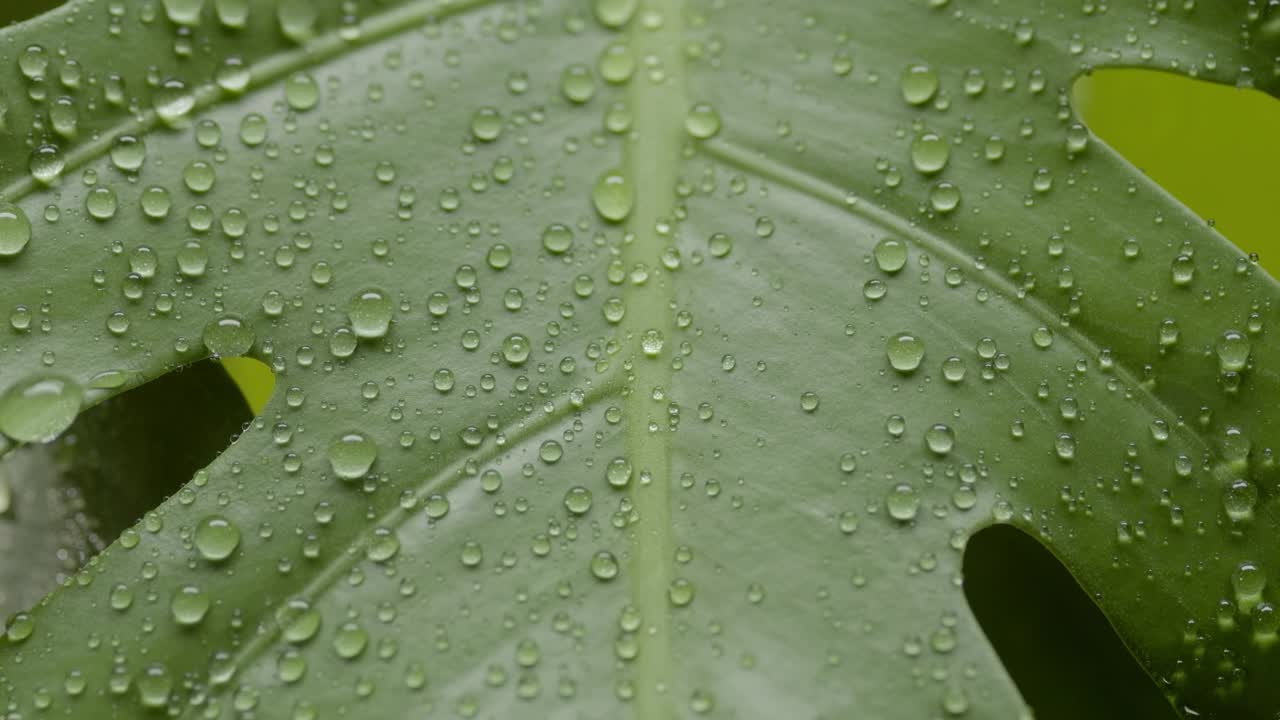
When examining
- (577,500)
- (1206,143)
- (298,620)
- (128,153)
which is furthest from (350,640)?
(1206,143)

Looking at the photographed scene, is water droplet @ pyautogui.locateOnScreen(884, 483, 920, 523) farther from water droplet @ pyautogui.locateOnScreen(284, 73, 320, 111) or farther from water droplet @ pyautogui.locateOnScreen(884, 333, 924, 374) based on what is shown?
water droplet @ pyautogui.locateOnScreen(284, 73, 320, 111)

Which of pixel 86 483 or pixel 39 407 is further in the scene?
pixel 86 483

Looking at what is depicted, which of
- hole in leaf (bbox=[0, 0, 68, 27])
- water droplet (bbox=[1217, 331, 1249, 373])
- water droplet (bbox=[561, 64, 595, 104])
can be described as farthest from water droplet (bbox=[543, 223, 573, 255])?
hole in leaf (bbox=[0, 0, 68, 27])

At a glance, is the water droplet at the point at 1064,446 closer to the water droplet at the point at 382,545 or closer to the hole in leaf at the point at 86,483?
the water droplet at the point at 382,545

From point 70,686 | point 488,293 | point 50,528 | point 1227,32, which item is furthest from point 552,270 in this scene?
point 50,528

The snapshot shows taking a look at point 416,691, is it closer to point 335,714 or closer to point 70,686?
point 335,714

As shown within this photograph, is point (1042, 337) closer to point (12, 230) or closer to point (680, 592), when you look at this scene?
point (680, 592)
